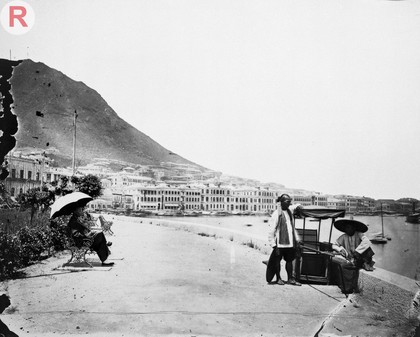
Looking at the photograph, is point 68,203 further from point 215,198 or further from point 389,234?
point 389,234

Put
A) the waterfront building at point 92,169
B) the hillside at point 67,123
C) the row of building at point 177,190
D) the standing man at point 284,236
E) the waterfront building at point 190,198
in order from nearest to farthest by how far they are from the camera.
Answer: the standing man at point 284,236, the row of building at point 177,190, the hillside at point 67,123, the waterfront building at point 92,169, the waterfront building at point 190,198

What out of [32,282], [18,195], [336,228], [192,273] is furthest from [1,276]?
[336,228]

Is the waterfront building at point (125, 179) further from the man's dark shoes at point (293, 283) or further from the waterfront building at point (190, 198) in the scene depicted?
the man's dark shoes at point (293, 283)

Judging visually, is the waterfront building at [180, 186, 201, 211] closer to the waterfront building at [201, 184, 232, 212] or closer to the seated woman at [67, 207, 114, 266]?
the waterfront building at [201, 184, 232, 212]

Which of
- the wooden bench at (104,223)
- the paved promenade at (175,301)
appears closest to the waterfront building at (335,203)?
the paved promenade at (175,301)

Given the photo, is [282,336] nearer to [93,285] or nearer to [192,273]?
[192,273]
